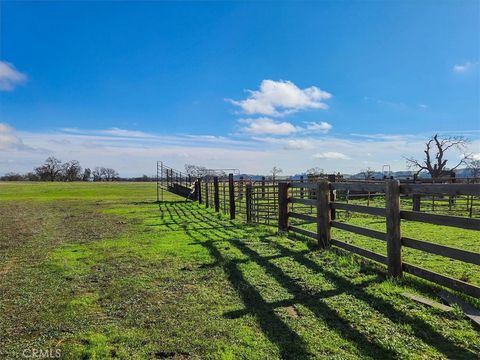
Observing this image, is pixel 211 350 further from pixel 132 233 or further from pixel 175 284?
pixel 132 233

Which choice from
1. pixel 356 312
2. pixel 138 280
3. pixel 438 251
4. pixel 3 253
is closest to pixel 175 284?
pixel 138 280

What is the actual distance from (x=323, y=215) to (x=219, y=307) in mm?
3802

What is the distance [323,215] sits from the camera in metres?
7.46

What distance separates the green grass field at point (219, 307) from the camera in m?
3.30

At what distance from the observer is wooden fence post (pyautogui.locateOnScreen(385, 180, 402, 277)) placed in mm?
5156

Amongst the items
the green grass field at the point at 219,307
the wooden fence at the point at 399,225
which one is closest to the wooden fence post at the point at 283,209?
the green grass field at the point at 219,307

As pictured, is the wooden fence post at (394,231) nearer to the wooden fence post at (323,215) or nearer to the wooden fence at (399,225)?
the wooden fence at (399,225)

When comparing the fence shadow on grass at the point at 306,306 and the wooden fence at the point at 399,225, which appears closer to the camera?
the fence shadow on grass at the point at 306,306

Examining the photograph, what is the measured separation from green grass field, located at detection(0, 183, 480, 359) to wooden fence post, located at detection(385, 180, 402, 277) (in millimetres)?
204

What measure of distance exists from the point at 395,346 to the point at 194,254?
453 centimetres

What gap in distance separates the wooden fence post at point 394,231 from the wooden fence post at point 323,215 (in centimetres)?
212

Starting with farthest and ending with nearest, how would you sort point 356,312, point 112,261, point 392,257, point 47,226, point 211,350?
point 47,226 < point 112,261 < point 392,257 < point 356,312 < point 211,350

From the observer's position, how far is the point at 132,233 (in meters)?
10.2

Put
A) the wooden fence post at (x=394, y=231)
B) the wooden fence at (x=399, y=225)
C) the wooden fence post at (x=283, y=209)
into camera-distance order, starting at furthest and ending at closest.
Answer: the wooden fence post at (x=283, y=209), the wooden fence post at (x=394, y=231), the wooden fence at (x=399, y=225)
